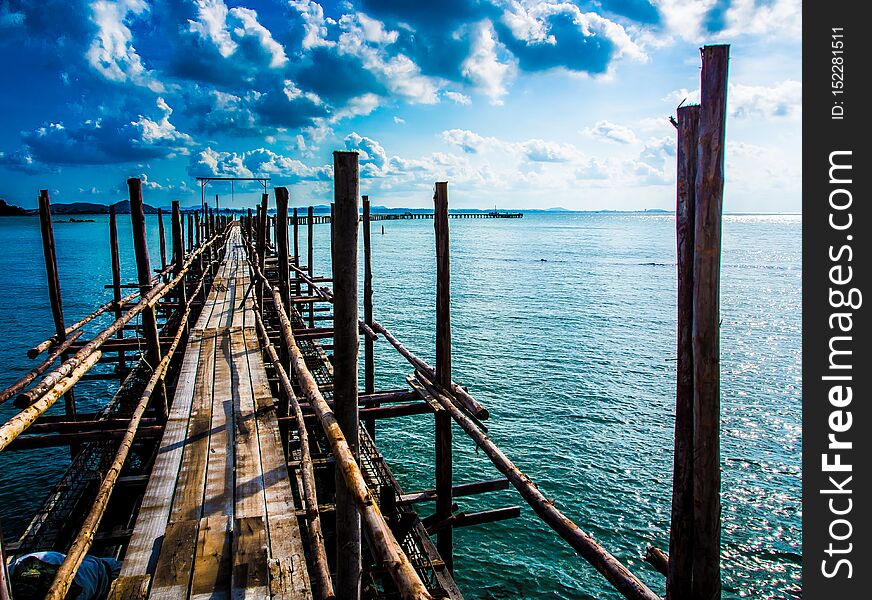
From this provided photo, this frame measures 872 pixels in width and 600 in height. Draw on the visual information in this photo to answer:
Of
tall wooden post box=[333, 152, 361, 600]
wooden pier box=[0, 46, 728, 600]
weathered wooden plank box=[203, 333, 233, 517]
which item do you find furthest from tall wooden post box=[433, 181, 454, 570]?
tall wooden post box=[333, 152, 361, 600]

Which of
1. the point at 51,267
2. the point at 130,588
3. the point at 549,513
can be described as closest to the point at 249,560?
the point at 130,588

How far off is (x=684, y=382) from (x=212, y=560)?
3.42m

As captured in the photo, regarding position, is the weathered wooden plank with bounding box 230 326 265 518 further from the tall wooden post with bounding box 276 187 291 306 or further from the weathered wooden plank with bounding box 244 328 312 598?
the tall wooden post with bounding box 276 187 291 306

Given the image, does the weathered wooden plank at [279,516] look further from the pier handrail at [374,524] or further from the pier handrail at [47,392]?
the pier handrail at [47,392]

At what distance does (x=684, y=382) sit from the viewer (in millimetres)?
3111

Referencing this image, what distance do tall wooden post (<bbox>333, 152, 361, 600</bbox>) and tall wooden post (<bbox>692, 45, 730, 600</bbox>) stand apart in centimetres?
195

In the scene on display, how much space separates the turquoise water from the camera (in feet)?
29.6

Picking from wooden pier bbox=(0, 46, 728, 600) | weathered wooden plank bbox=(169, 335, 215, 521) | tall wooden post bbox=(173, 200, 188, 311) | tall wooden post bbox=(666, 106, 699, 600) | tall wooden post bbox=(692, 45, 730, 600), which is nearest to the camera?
tall wooden post bbox=(692, 45, 730, 600)

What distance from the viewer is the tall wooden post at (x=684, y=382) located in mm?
2984

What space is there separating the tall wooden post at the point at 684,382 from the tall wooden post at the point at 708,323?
83mm

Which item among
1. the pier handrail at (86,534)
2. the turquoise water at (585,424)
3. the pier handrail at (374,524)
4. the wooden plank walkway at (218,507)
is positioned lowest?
the turquoise water at (585,424)

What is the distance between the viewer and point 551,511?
13.1ft

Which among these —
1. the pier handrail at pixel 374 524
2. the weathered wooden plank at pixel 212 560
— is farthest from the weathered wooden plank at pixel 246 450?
the pier handrail at pixel 374 524
